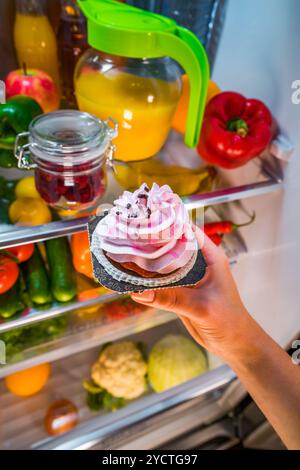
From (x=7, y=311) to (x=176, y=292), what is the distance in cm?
43

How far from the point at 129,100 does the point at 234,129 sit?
0.27m

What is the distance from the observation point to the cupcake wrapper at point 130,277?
0.68m

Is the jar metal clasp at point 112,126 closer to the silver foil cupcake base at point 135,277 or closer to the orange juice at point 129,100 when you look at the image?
the orange juice at point 129,100

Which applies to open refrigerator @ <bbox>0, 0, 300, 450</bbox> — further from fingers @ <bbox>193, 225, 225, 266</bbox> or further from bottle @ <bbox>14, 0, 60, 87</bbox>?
bottle @ <bbox>14, 0, 60, 87</bbox>

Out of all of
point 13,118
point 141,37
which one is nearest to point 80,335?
point 13,118

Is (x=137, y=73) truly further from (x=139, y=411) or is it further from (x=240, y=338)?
(x=139, y=411)

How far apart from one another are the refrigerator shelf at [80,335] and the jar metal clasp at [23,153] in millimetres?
510

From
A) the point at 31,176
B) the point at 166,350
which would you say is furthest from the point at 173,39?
the point at 166,350

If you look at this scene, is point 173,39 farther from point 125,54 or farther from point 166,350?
point 166,350

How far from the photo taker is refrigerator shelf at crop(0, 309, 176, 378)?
3.67ft

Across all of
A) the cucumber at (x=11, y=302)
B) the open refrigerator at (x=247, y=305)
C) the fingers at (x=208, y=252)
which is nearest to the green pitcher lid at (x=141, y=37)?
the open refrigerator at (x=247, y=305)

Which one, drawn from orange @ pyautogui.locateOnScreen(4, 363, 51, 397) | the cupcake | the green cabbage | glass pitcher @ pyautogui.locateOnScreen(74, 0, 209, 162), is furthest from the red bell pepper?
orange @ pyautogui.locateOnScreen(4, 363, 51, 397)

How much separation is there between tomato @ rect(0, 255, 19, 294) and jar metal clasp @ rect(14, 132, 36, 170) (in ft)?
0.73

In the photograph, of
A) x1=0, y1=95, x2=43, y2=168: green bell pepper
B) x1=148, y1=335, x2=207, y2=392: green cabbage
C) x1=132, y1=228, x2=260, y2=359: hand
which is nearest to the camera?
x1=132, y1=228, x2=260, y2=359: hand
